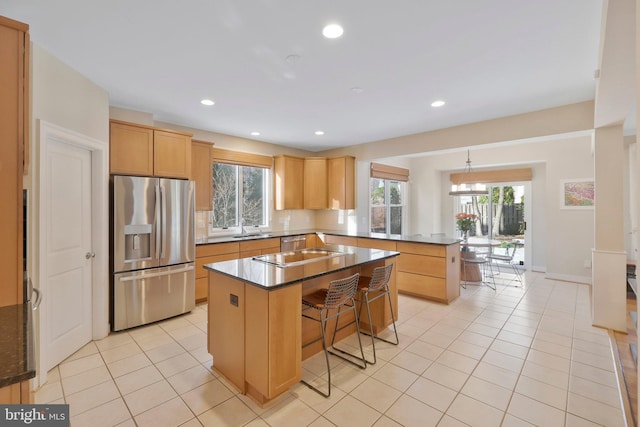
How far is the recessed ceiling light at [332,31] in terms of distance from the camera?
202 centimetres

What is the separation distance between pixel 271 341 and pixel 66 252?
87.0 inches

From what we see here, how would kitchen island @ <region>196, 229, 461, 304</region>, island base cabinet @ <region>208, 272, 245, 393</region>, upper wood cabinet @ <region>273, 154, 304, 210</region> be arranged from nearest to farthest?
1. island base cabinet @ <region>208, 272, 245, 393</region>
2. kitchen island @ <region>196, 229, 461, 304</region>
3. upper wood cabinet @ <region>273, 154, 304, 210</region>

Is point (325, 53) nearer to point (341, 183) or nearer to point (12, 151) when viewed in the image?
point (12, 151)

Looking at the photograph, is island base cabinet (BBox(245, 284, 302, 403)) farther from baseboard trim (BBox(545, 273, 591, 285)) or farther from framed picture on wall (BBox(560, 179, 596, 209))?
framed picture on wall (BBox(560, 179, 596, 209))

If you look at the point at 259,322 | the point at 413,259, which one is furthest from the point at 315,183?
the point at 259,322

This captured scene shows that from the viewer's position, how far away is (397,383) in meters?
2.26

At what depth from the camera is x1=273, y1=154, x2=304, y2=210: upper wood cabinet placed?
5.55 m

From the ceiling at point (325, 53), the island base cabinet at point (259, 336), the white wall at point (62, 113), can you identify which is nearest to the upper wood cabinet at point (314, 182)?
the ceiling at point (325, 53)

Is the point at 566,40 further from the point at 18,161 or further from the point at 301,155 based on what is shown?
the point at 301,155

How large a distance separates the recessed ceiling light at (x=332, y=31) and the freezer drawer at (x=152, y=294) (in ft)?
10.0

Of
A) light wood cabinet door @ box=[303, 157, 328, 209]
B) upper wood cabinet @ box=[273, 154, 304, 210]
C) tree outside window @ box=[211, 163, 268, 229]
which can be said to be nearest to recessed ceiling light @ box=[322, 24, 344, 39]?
tree outside window @ box=[211, 163, 268, 229]

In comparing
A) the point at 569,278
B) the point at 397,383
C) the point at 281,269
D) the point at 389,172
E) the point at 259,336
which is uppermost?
the point at 389,172

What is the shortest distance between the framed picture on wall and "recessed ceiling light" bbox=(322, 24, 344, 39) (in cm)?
550

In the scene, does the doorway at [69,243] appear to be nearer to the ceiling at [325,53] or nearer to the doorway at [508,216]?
the ceiling at [325,53]
